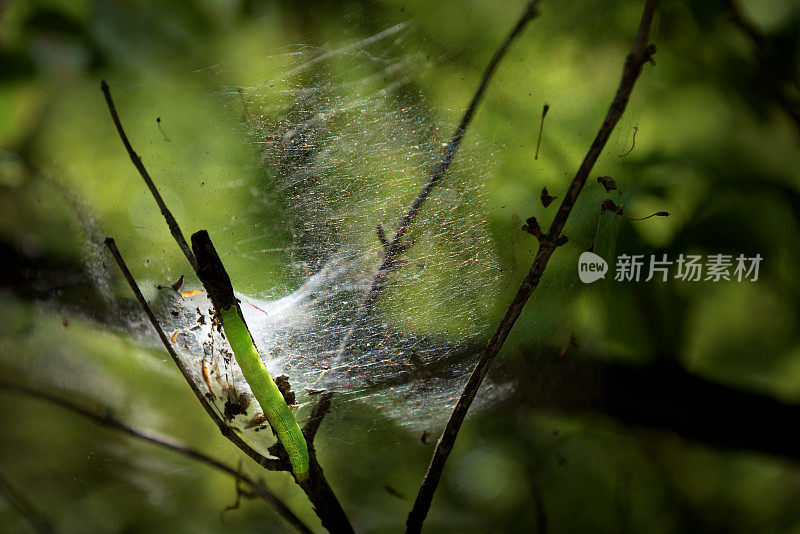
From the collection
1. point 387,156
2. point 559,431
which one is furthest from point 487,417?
point 387,156

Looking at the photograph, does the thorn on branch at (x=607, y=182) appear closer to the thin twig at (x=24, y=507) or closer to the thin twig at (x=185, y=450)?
the thin twig at (x=185, y=450)

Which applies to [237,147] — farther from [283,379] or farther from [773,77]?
[773,77]

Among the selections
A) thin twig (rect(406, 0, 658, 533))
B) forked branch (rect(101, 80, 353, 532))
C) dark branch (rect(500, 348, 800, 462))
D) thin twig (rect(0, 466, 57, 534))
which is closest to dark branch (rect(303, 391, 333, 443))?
forked branch (rect(101, 80, 353, 532))

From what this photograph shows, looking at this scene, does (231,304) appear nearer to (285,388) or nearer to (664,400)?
(285,388)

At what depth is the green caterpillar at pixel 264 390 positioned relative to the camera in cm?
35

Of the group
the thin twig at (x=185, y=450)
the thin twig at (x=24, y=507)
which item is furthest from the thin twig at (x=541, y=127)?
the thin twig at (x=24, y=507)

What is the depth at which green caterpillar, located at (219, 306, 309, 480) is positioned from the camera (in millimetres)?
345

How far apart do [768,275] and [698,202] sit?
0.15 meters

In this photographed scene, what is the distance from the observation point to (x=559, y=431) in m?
0.58

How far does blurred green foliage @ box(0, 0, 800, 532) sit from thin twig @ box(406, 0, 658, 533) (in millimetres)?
79

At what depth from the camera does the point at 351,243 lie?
39cm

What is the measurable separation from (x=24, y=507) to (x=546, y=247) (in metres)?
0.70

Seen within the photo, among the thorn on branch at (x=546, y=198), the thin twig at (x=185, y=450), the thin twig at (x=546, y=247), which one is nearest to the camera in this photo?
the thin twig at (x=546, y=247)

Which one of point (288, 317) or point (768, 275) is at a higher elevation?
point (288, 317)
